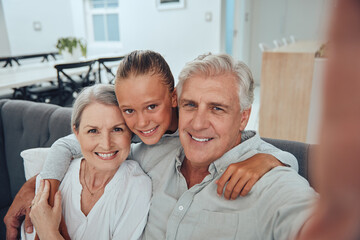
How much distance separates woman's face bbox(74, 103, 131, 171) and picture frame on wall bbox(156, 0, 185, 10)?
173 inches

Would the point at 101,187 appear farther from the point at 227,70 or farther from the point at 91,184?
the point at 227,70

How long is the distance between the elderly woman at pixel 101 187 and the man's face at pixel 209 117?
0.28 metres

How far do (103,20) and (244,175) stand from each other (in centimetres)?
692

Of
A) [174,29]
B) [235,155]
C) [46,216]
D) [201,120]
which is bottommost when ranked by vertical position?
[46,216]

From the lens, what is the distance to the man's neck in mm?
1112

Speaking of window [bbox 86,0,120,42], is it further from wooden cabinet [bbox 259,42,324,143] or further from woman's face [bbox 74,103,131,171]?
woman's face [bbox 74,103,131,171]

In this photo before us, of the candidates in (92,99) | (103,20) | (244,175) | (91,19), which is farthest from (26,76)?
(91,19)

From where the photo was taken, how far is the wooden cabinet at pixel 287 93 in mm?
2684

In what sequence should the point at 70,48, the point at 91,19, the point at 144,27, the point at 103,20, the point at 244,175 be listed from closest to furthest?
the point at 244,175 → the point at 70,48 → the point at 144,27 → the point at 103,20 → the point at 91,19

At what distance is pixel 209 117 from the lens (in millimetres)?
1024

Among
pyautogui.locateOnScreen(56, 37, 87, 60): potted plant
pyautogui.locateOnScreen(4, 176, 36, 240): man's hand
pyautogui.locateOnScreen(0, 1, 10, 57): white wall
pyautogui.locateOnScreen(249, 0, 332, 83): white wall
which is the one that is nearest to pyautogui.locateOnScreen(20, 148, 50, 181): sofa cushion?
pyautogui.locateOnScreen(4, 176, 36, 240): man's hand

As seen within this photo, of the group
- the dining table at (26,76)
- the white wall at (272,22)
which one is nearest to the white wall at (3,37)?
the dining table at (26,76)

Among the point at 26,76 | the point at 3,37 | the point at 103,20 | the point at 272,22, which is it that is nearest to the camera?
the point at 26,76

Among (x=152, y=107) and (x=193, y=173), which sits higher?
(x=152, y=107)
